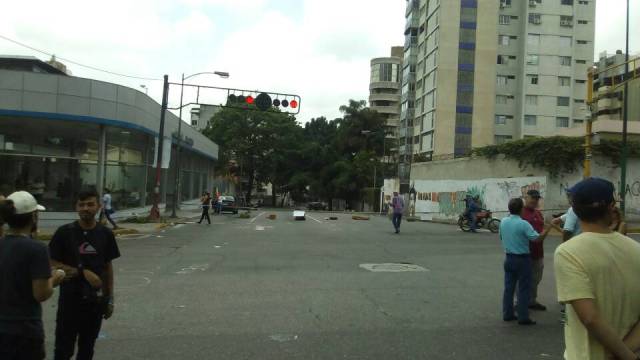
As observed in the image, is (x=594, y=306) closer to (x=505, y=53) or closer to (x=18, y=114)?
(x=18, y=114)

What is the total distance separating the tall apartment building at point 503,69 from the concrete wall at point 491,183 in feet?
89.0

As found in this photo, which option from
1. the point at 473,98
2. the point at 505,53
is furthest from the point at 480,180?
the point at 505,53

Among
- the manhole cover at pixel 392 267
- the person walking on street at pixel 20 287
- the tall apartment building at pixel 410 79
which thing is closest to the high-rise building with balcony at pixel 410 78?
the tall apartment building at pixel 410 79

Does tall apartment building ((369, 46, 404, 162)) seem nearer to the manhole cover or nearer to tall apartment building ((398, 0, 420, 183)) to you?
tall apartment building ((398, 0, 420, 183))

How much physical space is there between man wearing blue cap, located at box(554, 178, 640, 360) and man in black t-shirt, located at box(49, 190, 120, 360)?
3.63 metres

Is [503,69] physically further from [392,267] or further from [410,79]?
[392,267]

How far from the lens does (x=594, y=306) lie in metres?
2.73

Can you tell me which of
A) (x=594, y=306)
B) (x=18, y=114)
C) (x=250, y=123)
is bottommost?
(x=594, y=306)

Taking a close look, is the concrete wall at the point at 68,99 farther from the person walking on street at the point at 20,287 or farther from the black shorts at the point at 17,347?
the black shorts at the point at 17,347

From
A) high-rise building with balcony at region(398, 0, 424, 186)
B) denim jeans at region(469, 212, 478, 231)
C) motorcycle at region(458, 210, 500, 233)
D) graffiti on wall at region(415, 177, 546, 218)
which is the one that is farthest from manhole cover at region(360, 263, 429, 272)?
high-rise building with balcony at region(398, 0, 424, 186)

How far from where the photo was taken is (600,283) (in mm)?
2750

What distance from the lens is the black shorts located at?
3.51m

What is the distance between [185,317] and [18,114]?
68.6ft

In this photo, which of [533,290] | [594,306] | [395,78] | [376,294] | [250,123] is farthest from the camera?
[395,78]
